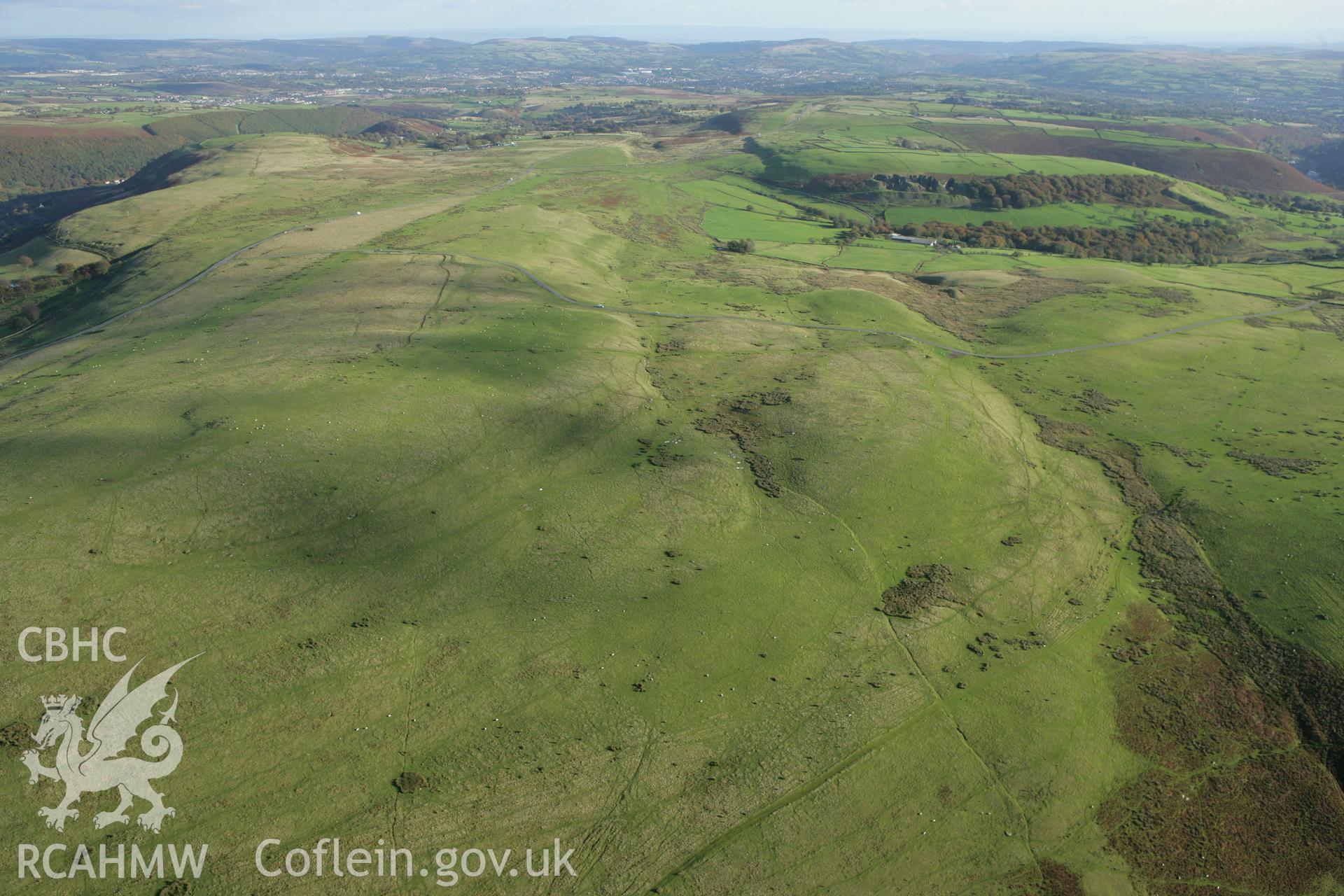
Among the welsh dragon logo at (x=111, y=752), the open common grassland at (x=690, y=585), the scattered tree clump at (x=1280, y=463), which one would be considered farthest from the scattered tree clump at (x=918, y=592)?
the welsh dragon logo at (x=111, y=752)

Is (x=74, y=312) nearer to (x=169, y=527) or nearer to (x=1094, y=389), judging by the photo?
(x=169, y=527)

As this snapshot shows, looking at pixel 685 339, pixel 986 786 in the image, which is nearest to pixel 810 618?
pixel 986 786

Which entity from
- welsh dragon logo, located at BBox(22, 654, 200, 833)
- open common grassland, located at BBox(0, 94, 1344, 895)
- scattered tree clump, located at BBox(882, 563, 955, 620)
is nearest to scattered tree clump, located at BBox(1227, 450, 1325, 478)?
open common grassland, located at BBox(0, 94, 1344, 895)

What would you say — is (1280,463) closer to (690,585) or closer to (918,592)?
(918,592)

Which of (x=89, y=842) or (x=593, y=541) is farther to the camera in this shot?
(x=593, y=541)

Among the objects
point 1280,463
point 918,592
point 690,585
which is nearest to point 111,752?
point 690,585

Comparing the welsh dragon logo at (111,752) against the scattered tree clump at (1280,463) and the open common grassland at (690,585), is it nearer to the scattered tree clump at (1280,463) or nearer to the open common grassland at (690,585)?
the open common grassland at (690,585)

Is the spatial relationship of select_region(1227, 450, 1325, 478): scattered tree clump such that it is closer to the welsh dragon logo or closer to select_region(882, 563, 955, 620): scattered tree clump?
select_region(882, 563, 955, 620): scattered tree clump
